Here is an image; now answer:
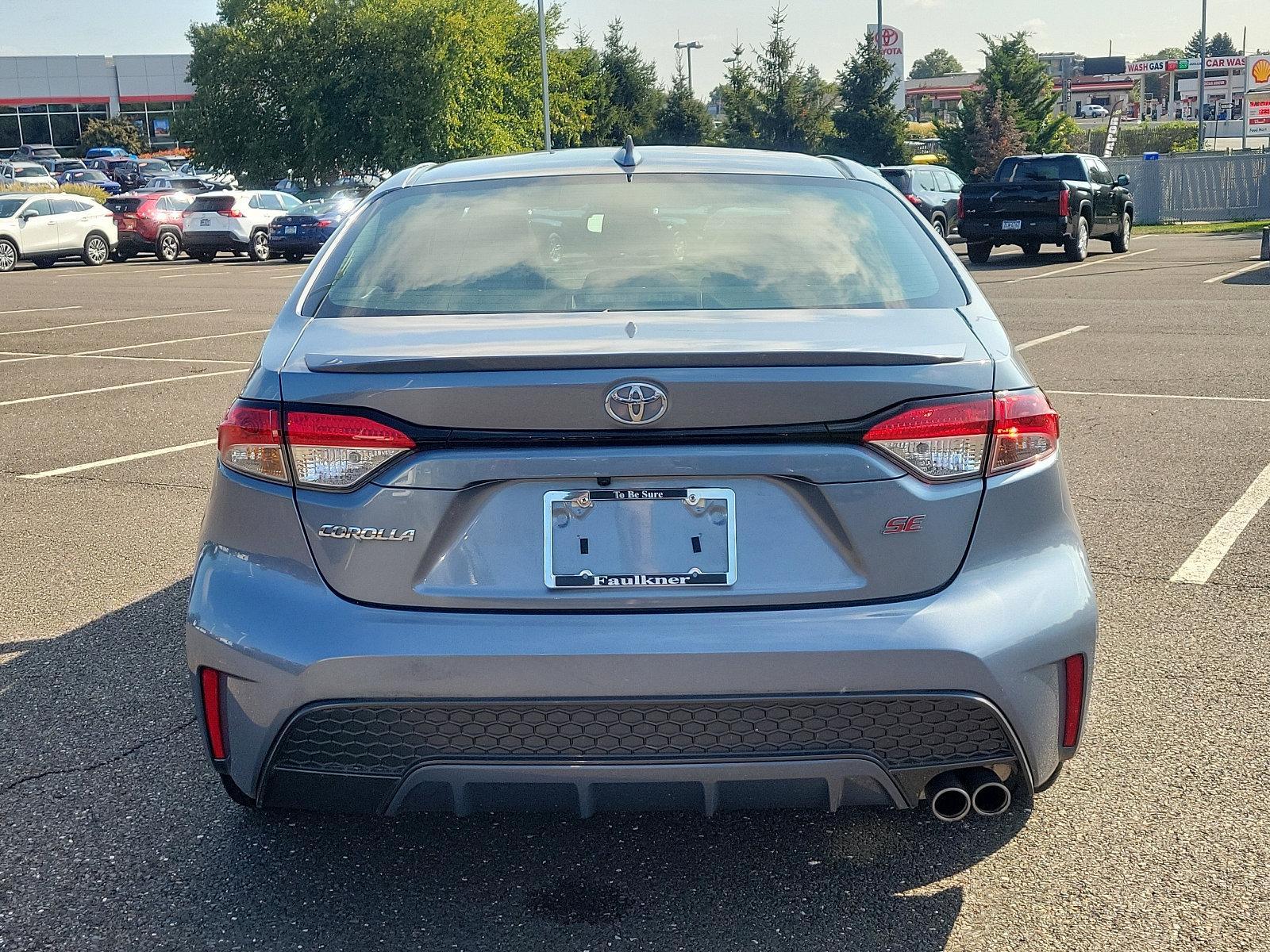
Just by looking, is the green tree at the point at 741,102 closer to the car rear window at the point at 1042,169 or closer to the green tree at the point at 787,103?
the green tree at the point at 787,103

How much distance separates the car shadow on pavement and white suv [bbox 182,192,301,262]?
1173 inches

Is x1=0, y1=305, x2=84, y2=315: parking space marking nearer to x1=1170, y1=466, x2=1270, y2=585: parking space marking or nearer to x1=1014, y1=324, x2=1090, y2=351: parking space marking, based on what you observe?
x1=1014, y1=324, x2=1090, y2=351: parking space marking

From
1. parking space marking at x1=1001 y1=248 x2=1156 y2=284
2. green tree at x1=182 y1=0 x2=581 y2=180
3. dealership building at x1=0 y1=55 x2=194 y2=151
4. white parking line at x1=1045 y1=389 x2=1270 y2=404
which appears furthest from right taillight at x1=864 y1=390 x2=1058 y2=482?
dealership building at x1=0 y1=55 x2=194 y2=151

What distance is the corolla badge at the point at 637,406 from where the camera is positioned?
2.62 m

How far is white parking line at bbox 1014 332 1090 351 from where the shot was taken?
12766mm

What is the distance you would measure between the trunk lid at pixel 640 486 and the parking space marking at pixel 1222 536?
312 cm

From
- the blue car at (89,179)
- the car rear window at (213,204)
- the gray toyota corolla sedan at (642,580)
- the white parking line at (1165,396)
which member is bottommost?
the white parking line at (1165,396)

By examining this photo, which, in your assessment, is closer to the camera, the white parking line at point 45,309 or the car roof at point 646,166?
the car roof at point 646,166

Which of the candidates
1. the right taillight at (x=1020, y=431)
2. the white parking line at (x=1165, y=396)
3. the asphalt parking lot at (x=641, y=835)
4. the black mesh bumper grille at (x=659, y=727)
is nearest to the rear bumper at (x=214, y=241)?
the white parking line at (x=1165, y=396)

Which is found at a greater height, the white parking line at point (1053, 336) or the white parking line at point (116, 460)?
the white parking line at point (116, 460)

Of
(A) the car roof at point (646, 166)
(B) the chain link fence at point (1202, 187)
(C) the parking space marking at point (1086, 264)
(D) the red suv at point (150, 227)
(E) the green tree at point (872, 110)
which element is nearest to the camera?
(A) the car roof at point (646, 166)

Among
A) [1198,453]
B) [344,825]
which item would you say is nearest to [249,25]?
[1198,453]

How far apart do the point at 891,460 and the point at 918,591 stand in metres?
0.26

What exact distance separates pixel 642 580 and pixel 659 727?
286mm
